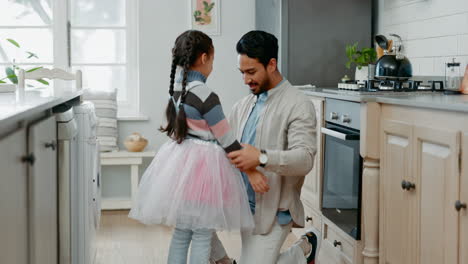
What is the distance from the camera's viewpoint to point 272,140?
8.81 ft

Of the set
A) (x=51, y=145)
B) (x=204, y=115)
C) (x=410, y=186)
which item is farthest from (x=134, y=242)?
(x=410, y=186)

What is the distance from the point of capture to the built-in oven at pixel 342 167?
10.8ft

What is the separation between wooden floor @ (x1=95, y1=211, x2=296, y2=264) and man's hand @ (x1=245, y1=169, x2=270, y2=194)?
1573mm

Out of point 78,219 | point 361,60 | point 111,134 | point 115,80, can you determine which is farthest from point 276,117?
point 115,80

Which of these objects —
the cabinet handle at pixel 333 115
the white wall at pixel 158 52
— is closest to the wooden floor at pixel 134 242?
the white wall at pixel 158 52

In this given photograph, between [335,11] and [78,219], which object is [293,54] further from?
[78,219]

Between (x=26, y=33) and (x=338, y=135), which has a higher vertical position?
(x=26, y=33)

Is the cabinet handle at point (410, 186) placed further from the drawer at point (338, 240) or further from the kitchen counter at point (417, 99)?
the drawer at point (338, 240)

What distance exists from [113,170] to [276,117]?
10.8 feet

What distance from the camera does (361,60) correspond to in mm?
4707

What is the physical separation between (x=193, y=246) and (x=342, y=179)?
1.13 metres

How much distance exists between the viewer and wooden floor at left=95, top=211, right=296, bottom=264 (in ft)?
13.2

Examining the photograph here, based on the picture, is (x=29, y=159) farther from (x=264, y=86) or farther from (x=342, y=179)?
(x=342, y=179)

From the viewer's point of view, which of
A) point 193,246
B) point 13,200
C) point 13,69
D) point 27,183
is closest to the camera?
point 13,200
